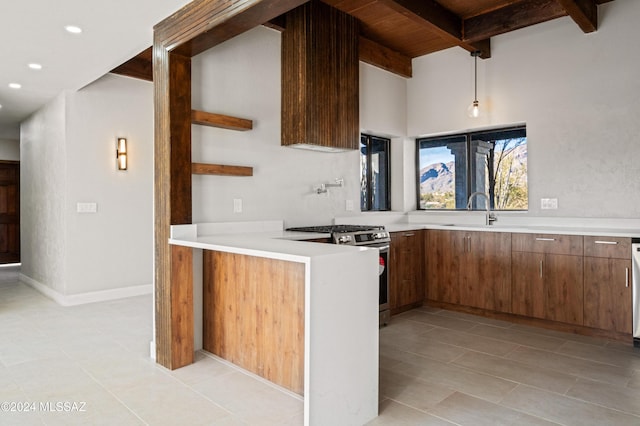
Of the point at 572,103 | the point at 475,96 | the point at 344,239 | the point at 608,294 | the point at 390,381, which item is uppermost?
the point at 475,96

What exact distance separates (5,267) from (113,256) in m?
4.20

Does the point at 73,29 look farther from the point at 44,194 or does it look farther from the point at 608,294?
the point at 608,294

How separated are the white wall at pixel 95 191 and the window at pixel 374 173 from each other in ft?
8.70

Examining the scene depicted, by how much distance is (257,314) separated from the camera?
2.82 meters

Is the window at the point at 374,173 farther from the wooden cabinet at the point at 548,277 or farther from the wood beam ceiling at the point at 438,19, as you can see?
the wooden cabinet at the point at 548,277

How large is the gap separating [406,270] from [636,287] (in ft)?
6.31

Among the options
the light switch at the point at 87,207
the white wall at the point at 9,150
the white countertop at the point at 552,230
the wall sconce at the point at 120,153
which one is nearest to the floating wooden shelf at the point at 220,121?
the white countertop at the point at 552,230

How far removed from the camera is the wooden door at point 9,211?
7988 millimetres

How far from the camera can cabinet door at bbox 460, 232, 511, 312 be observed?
13.6 ft

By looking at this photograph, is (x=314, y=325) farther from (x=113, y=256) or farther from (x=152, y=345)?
(x=113, y=256)

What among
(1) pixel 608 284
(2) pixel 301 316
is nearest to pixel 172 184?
(2) pixel 301 316

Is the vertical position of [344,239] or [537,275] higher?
[344,239]

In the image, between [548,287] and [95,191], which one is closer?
[548,287]

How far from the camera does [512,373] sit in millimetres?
2863
